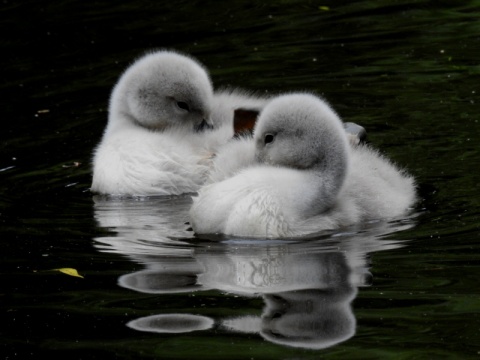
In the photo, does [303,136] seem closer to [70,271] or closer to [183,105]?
[70,271]

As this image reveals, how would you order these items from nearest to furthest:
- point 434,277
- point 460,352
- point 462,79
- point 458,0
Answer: point 460,352, point 434,277, point 462,79, point 458,0

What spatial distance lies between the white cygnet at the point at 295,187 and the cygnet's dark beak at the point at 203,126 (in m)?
1.52

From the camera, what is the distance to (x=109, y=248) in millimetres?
6516

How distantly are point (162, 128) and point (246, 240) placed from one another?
2.27 metres

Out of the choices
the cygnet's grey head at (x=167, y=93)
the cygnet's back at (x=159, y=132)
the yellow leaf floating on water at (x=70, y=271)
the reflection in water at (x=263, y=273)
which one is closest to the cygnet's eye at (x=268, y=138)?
the reflection in water at (x=263, y=273)

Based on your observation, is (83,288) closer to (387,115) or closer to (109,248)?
(109,248)

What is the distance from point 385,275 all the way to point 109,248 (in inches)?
65.3

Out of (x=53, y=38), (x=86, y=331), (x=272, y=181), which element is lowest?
(x=86, y=331)

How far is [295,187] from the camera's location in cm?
644

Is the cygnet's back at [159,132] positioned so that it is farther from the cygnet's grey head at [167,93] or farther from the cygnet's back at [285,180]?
the cygnet's back at [285,180]

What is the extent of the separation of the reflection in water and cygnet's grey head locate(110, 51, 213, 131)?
128 centimetres

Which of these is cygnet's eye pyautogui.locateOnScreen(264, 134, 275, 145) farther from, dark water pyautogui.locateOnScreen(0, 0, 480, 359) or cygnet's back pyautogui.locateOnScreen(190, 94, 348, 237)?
dark water pyautogui.locateOnScreen(0, 0, 480, 359)

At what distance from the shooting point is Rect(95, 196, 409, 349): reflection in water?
5043 millimetres

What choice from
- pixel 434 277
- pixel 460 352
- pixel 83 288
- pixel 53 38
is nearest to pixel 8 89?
pixel 53 38
